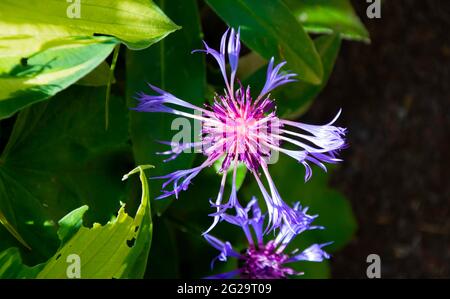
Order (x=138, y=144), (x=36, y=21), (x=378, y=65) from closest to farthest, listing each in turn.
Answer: (x=36, y=21)
(x=138, y=144)
(x=378, y=65)

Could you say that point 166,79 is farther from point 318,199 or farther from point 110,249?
point 318,199

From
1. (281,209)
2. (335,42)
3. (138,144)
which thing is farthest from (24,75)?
(335,42)

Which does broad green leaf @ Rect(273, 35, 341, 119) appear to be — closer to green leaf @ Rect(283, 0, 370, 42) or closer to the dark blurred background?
green leaf @ Rect(283, 0, 370, 42)

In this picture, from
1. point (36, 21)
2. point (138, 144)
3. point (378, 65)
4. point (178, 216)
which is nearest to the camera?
point (36, 21)

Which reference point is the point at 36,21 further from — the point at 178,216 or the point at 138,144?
the point at 178,216

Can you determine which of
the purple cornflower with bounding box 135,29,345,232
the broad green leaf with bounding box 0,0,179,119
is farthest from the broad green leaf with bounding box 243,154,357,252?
the broad green leaf with bounding box 0,0,179,119
